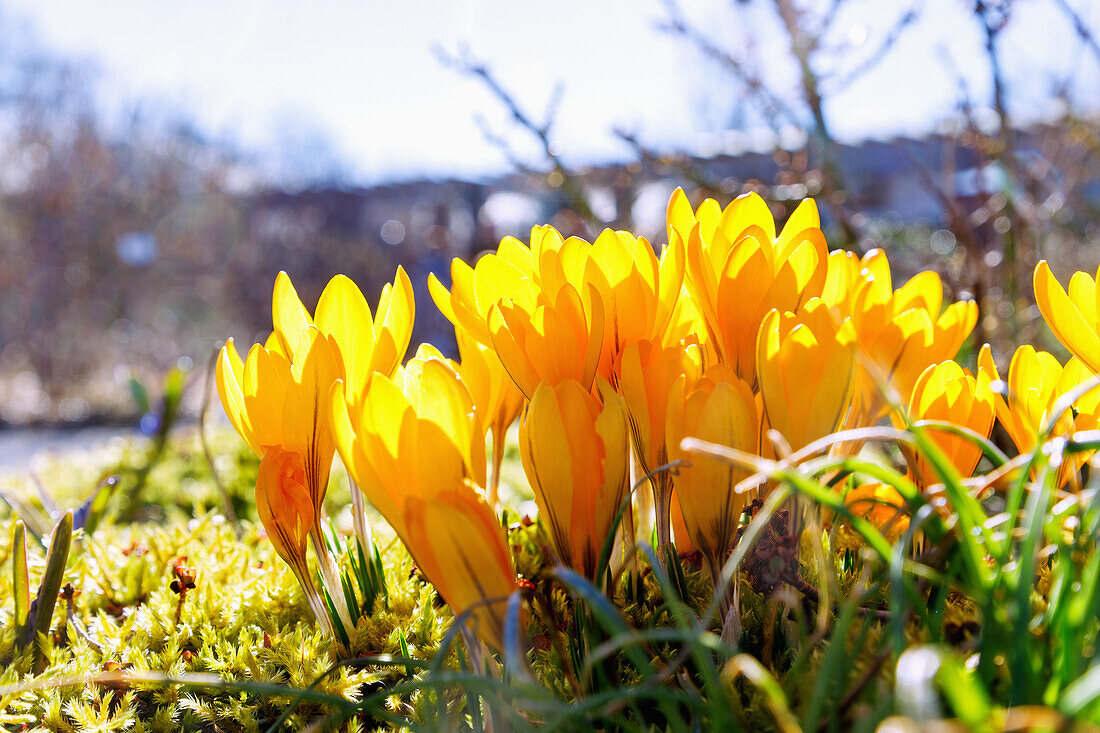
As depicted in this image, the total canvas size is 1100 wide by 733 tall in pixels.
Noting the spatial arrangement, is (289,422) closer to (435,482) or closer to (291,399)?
(291,399)

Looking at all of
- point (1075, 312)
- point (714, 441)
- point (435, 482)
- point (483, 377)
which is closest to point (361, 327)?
point (483, 377)

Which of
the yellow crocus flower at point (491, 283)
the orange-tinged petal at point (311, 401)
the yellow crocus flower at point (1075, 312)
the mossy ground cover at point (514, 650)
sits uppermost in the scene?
the yellow crocus flower at point (491, 283)

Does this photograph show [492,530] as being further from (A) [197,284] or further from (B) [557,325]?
(A) [197,284]

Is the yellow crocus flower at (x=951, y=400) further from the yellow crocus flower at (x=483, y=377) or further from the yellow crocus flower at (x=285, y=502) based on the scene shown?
the yellow crocus flower at (x=285, y=502)

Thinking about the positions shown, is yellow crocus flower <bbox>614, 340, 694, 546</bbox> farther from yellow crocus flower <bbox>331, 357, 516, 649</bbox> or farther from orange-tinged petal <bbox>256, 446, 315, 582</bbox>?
orange-tinged petal <bbox>256, 446, 315, 582</bbox>

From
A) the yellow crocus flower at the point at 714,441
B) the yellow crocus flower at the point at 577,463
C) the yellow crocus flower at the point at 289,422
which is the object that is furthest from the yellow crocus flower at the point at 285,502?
the yellow crocus flower at the point at 714,441

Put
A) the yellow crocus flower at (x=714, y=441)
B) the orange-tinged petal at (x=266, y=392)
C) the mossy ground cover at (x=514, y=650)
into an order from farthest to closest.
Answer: the orange-tinged petal at (x=266, y=392)
the yellow crocus flower at (x=714, y=441)
the mossy ground cover at (x=514, y=650)

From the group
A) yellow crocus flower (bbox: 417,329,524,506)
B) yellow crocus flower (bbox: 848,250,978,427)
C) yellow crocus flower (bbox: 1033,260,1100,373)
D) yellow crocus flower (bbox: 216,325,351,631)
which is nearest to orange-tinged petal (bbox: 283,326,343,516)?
yellow crocus flower (bbox: 216,325,351,631)

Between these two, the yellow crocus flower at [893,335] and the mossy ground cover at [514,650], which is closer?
the mossy ground cover at [514,650]
